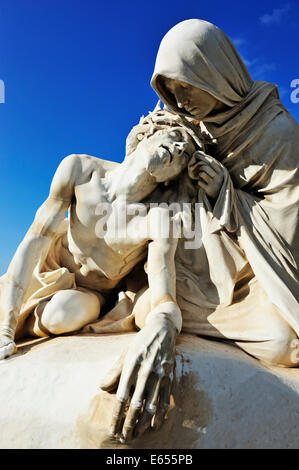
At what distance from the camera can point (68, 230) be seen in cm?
296

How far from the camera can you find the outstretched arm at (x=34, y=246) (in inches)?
101

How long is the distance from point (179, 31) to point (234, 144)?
2.91ft

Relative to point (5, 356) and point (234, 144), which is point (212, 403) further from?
point (234, 144)

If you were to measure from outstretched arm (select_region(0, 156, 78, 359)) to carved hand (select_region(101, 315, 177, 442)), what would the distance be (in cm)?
93

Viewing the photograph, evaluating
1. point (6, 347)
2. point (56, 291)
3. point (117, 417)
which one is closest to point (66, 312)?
point (56, 291)

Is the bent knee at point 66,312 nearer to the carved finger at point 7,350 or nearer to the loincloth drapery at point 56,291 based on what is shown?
the loincloth drapery at point 56,291

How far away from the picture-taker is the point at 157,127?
2.99 metres

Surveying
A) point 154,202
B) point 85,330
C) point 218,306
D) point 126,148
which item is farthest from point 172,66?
point 85,330

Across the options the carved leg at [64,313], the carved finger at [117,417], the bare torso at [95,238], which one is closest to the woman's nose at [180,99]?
the bare torso at [95,238]

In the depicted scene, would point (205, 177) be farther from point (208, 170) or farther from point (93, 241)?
point (93, 241)

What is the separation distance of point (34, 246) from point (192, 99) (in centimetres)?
153

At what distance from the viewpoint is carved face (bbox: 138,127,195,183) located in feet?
8.99

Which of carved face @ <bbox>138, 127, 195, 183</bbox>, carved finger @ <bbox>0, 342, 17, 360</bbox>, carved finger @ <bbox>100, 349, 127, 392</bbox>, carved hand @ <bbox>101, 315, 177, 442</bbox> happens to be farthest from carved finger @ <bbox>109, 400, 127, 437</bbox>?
carved face @ <bbox>138, 127, 195, 183</bbox>
